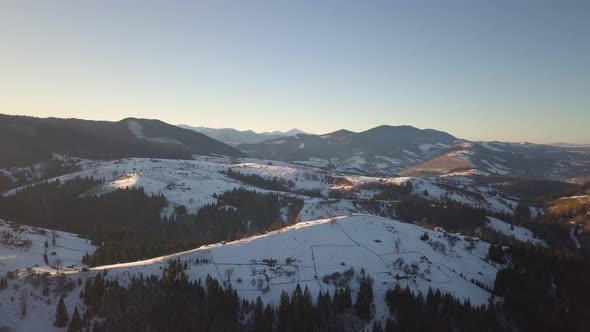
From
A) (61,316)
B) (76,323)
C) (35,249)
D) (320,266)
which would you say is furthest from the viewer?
(35,249)

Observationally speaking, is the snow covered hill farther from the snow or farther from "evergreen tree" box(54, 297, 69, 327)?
the snow

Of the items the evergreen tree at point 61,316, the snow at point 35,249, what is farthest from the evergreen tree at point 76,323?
the snow at point 35,249

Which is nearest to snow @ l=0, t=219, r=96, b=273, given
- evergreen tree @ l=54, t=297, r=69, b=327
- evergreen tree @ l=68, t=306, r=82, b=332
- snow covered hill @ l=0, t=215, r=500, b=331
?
snow covered hill @ l=0, t=215, r=500, b=331

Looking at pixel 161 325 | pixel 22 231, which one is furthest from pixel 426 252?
pixel 22 231

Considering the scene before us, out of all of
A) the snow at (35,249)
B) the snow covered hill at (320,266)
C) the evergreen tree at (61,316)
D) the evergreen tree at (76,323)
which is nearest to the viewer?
the evergreen tree at (76,323)

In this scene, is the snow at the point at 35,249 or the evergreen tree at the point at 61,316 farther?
the snow at the point at 35,249

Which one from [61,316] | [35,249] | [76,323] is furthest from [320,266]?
[35,249]

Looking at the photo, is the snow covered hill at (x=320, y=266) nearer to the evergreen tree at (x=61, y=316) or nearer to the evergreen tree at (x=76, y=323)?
the evergreen tree at (x=61, y=316)

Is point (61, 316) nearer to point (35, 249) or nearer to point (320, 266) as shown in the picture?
point (320, 266)

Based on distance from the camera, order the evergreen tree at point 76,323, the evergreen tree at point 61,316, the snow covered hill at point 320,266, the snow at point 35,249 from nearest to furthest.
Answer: the evergreen tree at point 76,323 < the evergreen tree at point 61,316 < the snow covered hill at point 320,266 < the snow at point 35,249
